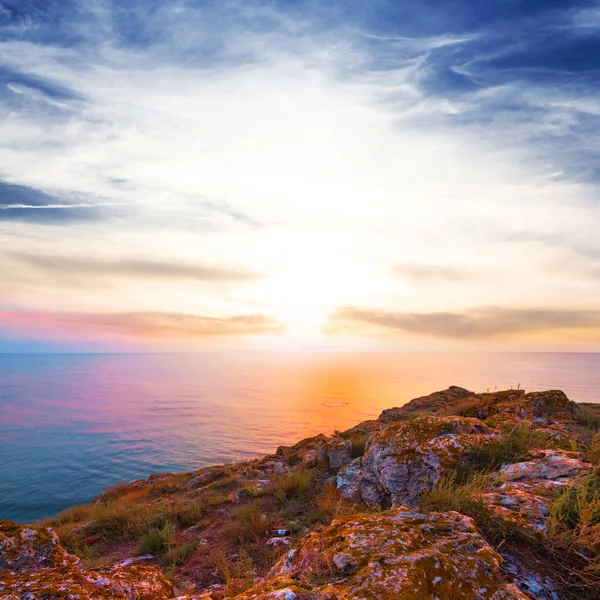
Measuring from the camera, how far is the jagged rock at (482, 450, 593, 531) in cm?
364

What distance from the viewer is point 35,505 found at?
26016 mm

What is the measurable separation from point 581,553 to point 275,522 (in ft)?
23.5

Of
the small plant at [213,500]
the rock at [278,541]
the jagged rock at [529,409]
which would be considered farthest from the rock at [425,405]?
the rock at [278,541]

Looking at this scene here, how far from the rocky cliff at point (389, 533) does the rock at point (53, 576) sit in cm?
1

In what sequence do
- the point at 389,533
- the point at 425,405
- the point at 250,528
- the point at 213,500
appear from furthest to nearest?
the point at 425,405, the point at 213,500, the point at 250,528, the point at 389,533

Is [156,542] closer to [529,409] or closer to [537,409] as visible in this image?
[529,409]

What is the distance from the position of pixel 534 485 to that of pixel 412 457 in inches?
121

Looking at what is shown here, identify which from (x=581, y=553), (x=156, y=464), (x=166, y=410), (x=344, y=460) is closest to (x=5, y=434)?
(x=166, y=410)

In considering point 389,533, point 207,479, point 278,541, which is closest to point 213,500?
point 278,541

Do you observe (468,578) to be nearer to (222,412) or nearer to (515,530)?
(515,530)

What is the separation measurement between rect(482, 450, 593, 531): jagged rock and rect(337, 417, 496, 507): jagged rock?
123cm

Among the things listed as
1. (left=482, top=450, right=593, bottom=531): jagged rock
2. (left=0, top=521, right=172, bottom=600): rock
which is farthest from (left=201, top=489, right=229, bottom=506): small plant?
(left=482, top=450, right=593, bottom=531): jagged rock

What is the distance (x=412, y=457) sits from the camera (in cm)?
760

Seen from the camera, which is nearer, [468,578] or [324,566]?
[468,578]
